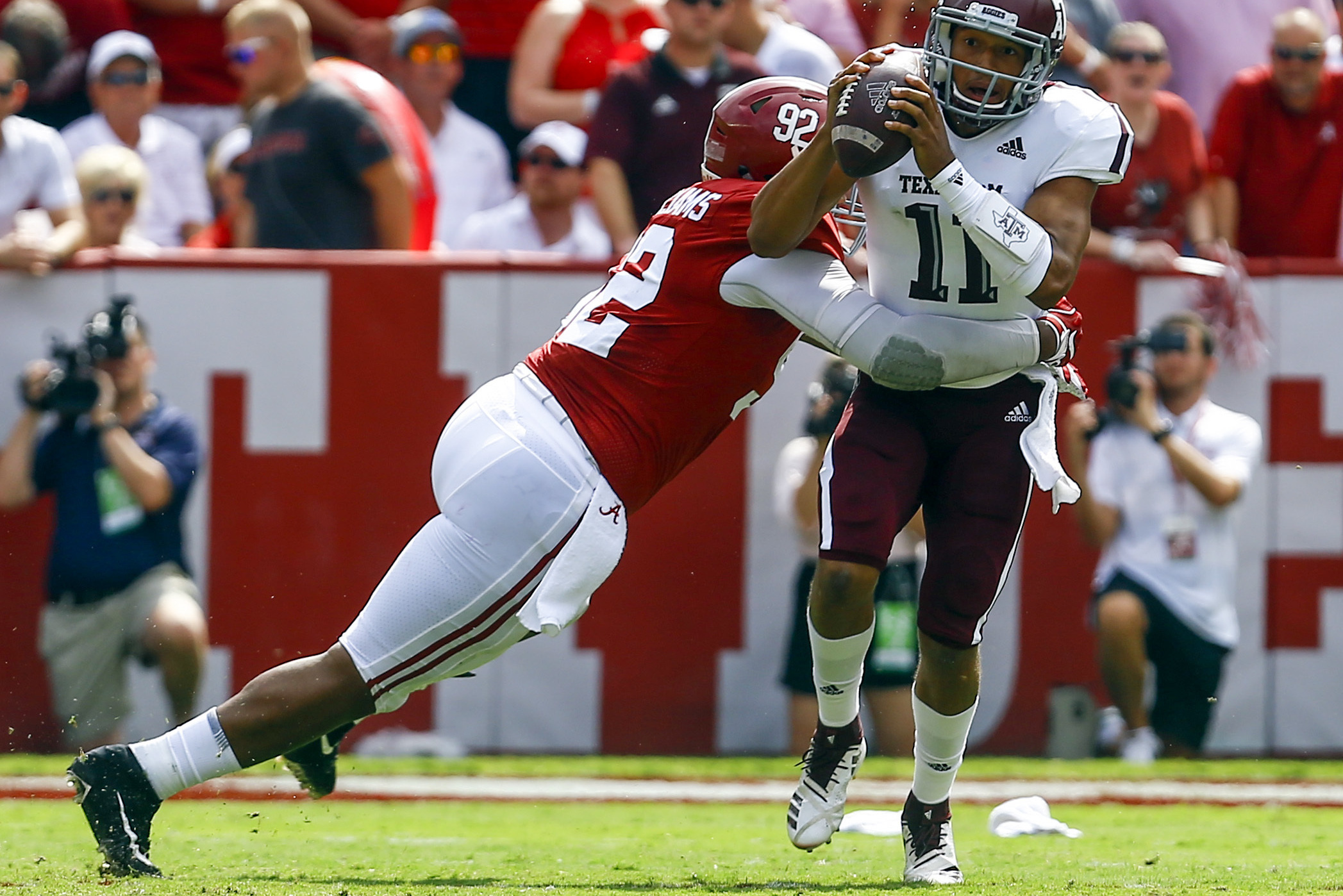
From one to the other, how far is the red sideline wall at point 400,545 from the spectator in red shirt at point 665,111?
0.63 meters

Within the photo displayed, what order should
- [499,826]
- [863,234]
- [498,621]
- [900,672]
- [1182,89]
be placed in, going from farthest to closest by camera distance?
[1182,89]
[900,672]
[499,826]
[863,234]
[498,621]

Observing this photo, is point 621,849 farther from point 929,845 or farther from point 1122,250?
point 1122,250

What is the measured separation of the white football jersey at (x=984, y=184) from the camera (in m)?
4.33

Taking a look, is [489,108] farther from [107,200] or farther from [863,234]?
[863,234]

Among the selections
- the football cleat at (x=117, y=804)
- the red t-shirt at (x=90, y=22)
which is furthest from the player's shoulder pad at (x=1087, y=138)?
the red t-shirt at (x=90, y=22)

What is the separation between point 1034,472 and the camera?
4.54 metres

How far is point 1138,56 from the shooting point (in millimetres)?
8148

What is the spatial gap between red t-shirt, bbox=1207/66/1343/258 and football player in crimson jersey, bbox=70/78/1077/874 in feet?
14.2

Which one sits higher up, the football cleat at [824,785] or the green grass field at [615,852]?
the football cleat at [824,785]

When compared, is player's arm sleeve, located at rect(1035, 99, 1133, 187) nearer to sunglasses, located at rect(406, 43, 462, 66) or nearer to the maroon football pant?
the maroon football pant

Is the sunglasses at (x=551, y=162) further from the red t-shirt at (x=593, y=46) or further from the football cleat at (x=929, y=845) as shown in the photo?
the football cleat at (x=929, y=845)

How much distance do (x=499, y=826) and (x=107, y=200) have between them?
3375 millimetres

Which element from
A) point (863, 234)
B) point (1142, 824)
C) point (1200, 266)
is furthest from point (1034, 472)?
point (1200, 266)

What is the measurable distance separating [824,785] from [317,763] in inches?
49.7
